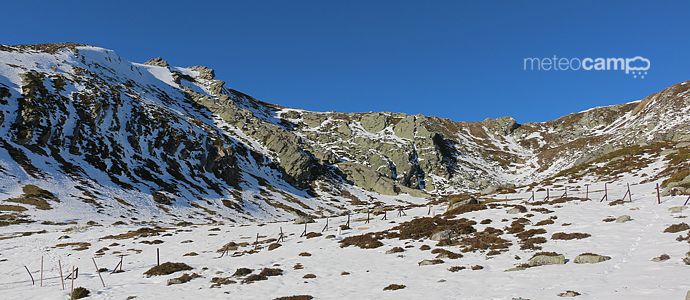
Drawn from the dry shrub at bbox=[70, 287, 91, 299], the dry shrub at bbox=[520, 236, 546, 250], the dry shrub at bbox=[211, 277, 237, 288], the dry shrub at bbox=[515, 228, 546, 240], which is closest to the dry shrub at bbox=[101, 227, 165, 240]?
the dry shrub at bbox=[70, 287, 91, 299]

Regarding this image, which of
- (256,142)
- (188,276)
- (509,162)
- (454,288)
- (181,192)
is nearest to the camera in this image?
(454,288)

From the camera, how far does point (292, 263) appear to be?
3022 cm

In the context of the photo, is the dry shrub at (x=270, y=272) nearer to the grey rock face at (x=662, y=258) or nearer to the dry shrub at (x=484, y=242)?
the dry shrub at (x=484, y=242)

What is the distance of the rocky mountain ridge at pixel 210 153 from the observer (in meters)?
81.8

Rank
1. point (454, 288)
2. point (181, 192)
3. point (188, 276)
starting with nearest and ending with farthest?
1. point (454, 288)
2. point (188, 276)
3. point (181, 192)

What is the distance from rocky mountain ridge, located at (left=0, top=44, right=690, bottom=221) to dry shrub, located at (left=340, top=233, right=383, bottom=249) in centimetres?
2845

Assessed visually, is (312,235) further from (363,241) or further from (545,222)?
(545,222)

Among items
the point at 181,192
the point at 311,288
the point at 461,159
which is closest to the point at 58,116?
the point at 181,192

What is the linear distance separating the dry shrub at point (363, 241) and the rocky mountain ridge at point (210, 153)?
28.5 meters

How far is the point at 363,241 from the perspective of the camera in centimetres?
3675

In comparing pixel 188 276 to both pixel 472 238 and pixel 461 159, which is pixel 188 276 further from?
pixel 461 159

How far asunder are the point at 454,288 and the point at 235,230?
3814cm

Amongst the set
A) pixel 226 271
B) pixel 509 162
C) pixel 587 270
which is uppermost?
pixel 509 162

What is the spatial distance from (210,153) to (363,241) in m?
100
